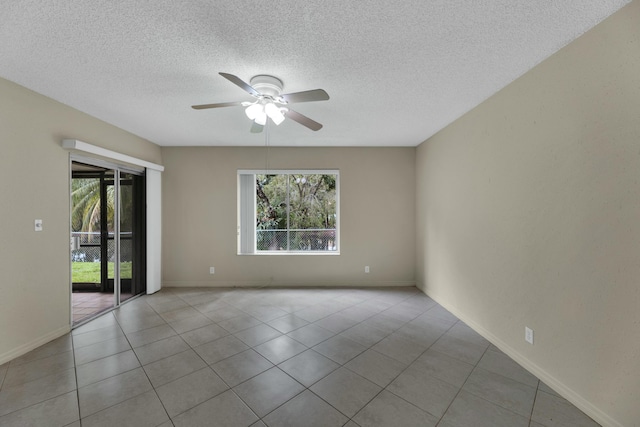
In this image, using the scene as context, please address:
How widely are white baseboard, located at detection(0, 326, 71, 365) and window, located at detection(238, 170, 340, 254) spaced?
231cm

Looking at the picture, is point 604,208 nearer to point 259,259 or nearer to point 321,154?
point 321,154

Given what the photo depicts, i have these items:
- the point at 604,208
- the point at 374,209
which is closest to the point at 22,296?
the point at 374,209

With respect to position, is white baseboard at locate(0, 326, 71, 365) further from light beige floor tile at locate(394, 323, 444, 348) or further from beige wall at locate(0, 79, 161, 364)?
light beige floor tile at locate(394, 323, 444, 348)

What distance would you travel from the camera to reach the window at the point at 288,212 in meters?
4.51

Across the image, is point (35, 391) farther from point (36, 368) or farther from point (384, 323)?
point (384, 323)

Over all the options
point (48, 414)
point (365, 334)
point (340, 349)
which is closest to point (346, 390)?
point (340, 349)

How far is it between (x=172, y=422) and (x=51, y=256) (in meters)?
2.29

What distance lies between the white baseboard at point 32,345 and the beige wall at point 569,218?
446 cm

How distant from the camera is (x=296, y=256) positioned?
445 cm

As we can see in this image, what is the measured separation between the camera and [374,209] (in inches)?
175

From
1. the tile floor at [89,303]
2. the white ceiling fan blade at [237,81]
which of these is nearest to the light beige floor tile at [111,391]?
the tile floor at [89,303]

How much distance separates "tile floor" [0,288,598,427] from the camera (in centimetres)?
162

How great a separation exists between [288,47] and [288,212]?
314 cm

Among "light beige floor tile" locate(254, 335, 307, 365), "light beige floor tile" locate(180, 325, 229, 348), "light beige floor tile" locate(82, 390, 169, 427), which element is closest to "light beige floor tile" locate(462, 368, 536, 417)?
"light beige floor tile" locate(254, 335, 307, 365)
